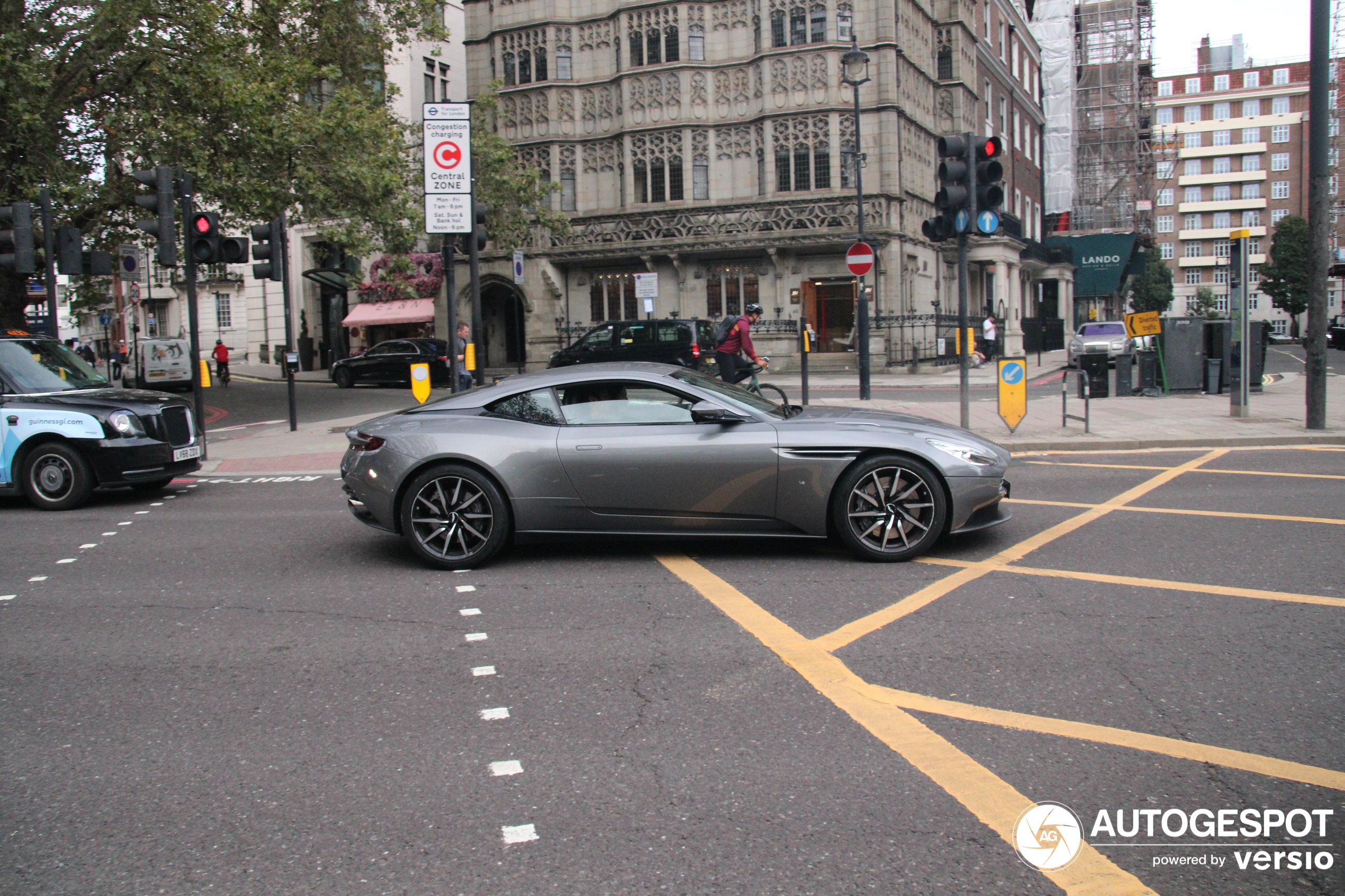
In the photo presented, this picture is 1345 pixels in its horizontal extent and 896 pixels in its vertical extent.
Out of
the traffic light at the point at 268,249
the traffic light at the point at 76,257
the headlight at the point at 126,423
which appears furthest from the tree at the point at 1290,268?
the headlight at the point at 126,423

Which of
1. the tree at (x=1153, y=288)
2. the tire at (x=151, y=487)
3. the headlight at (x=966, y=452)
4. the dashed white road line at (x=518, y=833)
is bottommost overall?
the dashed white road line at (x=518, y=833)

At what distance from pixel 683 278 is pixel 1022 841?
3529cm

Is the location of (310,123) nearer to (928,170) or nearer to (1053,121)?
(928,170)

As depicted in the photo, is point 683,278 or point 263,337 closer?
point 683,278

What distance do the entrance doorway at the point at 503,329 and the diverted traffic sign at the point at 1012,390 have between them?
30197mm

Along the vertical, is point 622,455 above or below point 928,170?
below

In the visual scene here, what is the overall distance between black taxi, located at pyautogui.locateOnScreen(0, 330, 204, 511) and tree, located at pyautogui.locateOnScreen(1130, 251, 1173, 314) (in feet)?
234

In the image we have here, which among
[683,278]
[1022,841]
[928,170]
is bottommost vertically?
[1022,841]

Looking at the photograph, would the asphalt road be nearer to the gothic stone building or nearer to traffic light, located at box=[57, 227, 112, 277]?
traffic light, located at box=[57, 227, 112, 277]

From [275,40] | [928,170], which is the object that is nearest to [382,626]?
[275,40]

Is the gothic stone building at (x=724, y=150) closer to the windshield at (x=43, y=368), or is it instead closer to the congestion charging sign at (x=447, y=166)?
the congestion charging sign at (x=447, y=166)

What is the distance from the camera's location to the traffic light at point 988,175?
12.3 meters

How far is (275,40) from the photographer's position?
2364 cm

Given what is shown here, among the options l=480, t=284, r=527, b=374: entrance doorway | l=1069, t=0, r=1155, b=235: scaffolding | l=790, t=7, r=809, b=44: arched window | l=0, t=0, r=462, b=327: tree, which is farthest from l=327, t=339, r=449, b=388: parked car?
l=1069, t=0, r=1155, b=235: scaffolding
